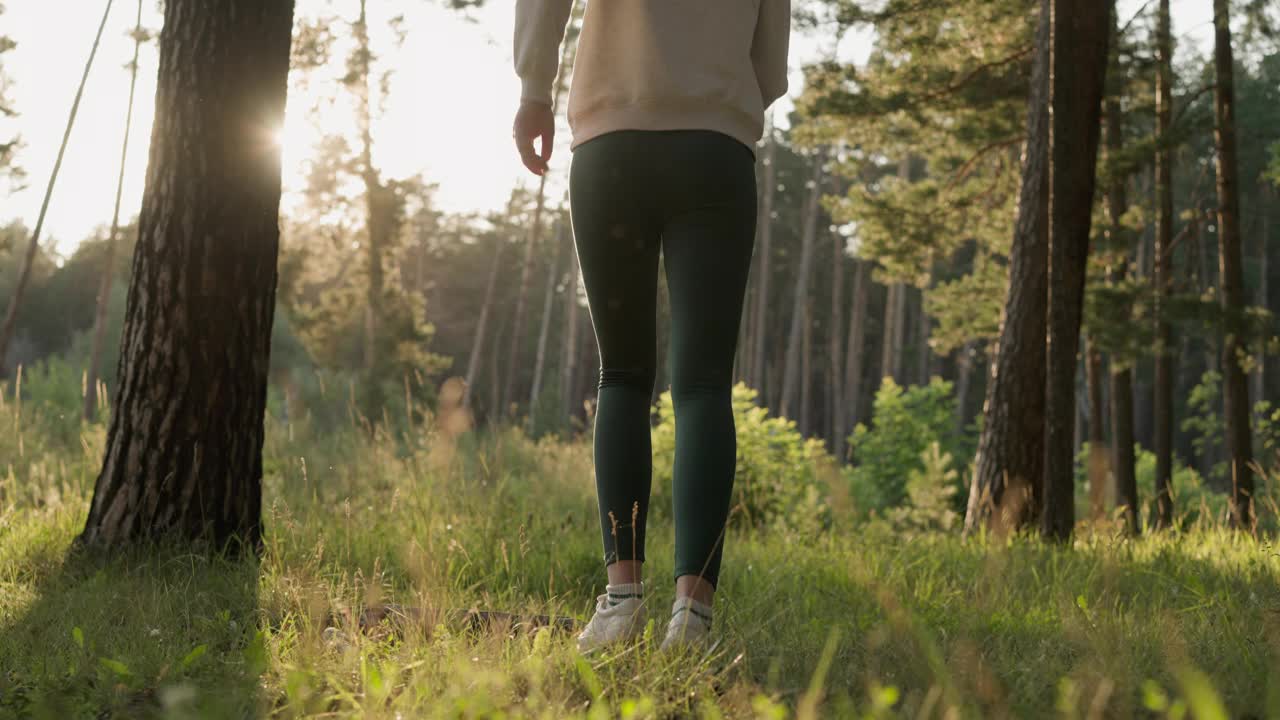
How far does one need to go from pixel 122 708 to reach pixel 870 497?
574 inches

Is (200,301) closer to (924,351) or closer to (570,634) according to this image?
(570,634)

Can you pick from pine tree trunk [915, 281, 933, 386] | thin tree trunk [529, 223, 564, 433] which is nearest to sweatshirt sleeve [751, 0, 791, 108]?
thin tree trunk [529, 223, 564, 433]

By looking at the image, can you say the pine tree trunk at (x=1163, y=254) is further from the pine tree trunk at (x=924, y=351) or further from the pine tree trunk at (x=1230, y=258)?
the pine tree trunk at (x=924, y=351)

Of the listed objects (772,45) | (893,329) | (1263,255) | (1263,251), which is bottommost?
(772,45)

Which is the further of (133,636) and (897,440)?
(897,440)

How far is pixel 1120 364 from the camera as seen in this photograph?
38.8ft

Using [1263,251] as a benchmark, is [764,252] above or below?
below

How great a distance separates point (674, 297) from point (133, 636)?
1625 millimetres

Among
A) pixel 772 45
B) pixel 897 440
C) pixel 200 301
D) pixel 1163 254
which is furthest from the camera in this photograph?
pixel 897 440

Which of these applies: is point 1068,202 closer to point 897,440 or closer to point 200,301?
point 200,301

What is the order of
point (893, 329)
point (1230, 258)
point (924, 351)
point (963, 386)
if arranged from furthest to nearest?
Answer: point (924, 351)
point (963, 386)
point (893, 329)
point (1230, 258)

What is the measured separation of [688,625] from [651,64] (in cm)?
132

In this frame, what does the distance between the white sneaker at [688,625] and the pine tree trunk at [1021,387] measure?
5.19 meters

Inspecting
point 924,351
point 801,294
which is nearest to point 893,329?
point 801,294
